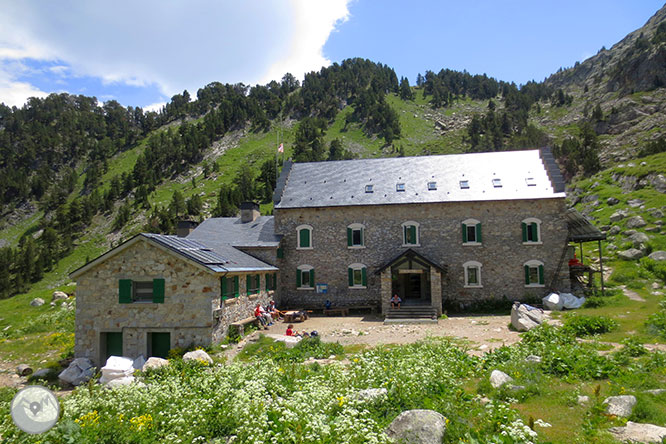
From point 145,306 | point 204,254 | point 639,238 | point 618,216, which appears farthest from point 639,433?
point 618,216

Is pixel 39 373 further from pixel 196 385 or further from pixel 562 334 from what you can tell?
pixel 562 334

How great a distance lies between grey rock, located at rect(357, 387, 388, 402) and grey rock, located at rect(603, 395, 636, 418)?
4.16 metres

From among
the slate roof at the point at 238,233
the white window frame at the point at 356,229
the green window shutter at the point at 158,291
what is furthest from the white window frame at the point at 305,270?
the green window shutter at the point at 158,291

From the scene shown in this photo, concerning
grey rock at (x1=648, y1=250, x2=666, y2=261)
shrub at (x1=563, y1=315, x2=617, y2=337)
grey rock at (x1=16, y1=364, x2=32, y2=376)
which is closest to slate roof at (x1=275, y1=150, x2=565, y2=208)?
grey rock at (x1=648, y1=250, x2=666, y2=261)

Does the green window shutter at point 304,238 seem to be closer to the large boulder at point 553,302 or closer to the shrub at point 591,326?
the large boulder at point 553,302

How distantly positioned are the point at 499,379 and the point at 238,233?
73.2 ft

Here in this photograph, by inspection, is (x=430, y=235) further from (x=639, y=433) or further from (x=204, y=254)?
(x=639, y=433)

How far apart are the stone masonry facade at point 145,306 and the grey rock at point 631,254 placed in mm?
30037

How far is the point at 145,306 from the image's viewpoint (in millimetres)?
15750

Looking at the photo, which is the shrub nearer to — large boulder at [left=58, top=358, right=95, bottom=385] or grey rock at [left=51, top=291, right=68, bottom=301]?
large boulder at [left=58, top=358, right=95, bottom=385]

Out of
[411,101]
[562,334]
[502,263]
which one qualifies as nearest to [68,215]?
[502,263]

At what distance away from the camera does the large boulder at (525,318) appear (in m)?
17.0

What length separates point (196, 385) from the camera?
883cm

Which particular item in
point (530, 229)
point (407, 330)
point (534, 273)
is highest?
point (530, 229)
